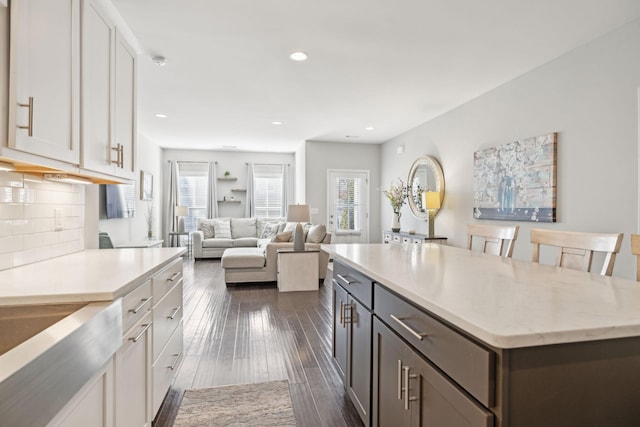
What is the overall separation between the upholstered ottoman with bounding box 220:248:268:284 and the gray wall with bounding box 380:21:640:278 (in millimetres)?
3488

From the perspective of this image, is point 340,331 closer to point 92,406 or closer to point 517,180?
point 92,406

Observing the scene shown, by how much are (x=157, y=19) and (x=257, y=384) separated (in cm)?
278

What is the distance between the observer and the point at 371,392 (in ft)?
5.34

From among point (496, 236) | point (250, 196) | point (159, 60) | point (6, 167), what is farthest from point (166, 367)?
point (250, 196)

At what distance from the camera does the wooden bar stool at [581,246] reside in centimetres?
152

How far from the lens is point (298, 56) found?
328 cm

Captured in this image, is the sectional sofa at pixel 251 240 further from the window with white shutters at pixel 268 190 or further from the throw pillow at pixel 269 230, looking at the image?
the window with white shutters at pixel 268 190

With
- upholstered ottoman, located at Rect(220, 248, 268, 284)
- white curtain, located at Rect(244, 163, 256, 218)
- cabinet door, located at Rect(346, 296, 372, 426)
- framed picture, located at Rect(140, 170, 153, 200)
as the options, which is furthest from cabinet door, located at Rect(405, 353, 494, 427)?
white curtain, located at Rect(244, 163, 256, 218)

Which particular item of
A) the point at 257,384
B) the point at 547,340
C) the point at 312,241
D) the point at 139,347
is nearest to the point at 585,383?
the point at 547,340

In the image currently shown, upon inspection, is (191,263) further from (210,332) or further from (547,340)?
(547,340)

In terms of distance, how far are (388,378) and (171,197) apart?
8.08 metres

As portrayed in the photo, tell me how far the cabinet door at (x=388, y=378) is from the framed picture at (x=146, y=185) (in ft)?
21.0

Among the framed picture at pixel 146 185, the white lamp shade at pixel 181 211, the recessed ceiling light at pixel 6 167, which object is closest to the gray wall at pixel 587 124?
the recessed ceiling light at pixel 6 167

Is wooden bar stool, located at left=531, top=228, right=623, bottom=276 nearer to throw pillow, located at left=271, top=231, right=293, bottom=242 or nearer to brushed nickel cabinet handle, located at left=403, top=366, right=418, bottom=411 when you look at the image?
brushed nickel cabinet handle, located at left=403, top=366, right=418, bottom=411
